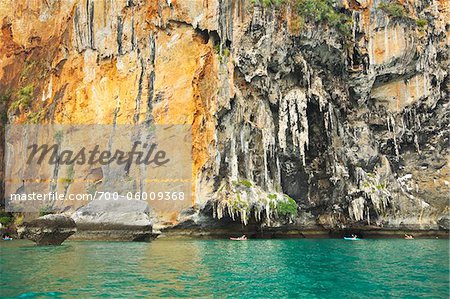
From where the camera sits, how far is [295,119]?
37.2 metres

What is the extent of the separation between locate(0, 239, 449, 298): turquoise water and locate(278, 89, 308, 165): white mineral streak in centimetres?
1764

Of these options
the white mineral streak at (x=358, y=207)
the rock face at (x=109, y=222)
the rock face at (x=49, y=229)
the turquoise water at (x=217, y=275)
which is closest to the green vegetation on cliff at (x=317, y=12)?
the white mineral streak at (x=358, y=207)

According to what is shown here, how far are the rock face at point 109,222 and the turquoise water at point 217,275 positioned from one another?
577 centimetres

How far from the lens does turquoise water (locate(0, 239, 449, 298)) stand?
11.2m

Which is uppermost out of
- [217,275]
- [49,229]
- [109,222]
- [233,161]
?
[233,161]

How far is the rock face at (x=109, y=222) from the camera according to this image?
2589cm

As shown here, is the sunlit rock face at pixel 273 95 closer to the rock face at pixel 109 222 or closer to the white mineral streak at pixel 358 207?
the white mineral streak at pixel 358 207

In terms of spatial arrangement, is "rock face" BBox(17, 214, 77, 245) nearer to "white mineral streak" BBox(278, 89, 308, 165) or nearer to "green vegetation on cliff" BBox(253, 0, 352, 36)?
"white mineral streak" BBox(278, 89, 308, 165)

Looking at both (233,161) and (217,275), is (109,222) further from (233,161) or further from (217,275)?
(217,275)

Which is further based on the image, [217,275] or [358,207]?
[358,207]

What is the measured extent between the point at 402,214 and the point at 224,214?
54.1 feet

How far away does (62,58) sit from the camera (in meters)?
40.9

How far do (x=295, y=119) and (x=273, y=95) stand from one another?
261 cm

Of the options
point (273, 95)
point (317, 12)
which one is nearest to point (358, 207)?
point (273, 95)
